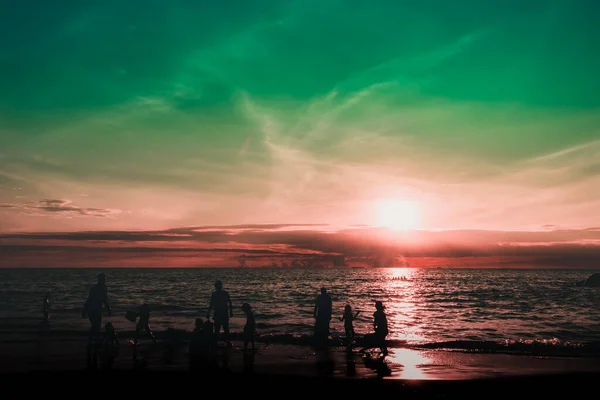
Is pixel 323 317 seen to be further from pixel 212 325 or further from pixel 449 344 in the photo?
pixel 449 344

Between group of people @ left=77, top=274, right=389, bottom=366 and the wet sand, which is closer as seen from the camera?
the wet sand

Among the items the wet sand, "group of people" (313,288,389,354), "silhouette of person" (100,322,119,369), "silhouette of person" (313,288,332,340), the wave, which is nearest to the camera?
the wet sand

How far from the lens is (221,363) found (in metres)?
15.5

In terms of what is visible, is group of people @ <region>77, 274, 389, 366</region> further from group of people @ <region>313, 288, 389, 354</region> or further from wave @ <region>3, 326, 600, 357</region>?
wave @ <region>3, 326, 600, 357</region>

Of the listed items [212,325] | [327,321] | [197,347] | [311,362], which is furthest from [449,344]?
[197,347]

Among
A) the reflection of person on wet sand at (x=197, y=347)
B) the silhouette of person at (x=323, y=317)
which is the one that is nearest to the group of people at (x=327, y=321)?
the silhouette of person at (x=323, y=317)

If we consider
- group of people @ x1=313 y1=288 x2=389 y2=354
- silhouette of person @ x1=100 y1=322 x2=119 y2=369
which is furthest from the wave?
silhouette of person @ x1=100 y1=322 x2=119 y2=369

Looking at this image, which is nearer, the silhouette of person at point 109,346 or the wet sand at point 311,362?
the wet sand at point 311,362

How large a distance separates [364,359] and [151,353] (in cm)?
794

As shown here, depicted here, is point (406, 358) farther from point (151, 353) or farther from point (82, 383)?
point (82, 383)

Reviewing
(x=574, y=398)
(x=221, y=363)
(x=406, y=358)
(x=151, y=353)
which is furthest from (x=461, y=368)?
(x=151, y=353)

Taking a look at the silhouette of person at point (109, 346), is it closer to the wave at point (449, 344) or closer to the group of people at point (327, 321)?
the wave at point (449, 344)

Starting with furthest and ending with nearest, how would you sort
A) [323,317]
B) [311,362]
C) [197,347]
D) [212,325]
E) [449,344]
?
[449,344]
[323,317]
[212,325]
[197,347]
[311,362]

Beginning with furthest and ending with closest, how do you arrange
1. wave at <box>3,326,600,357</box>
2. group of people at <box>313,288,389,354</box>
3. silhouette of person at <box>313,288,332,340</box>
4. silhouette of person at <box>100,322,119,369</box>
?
1. wave at <box>3,326,600,357</box>
2. silhouette of person at <box>313,288,332,340</box>
3. group of people at <box>313,288,389,354</box>
4. silhouette of person at <box>100,322,119,369</box>
